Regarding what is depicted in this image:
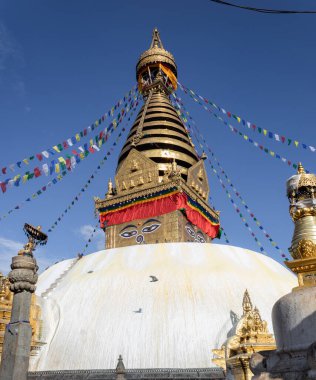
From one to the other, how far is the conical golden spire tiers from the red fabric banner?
2.08 m

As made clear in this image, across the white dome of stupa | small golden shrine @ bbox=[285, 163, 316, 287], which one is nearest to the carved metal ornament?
small golden shrine @ bbox=[285, 163, 316, 287]

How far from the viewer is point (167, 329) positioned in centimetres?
969

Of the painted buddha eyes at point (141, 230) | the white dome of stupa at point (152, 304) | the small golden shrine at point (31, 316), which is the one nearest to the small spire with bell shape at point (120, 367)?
the white dome of stupa at point (152, 304)

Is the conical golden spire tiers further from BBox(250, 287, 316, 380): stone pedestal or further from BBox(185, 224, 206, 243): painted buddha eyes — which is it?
BBox(250, 287, 316, 380): stone pedestal

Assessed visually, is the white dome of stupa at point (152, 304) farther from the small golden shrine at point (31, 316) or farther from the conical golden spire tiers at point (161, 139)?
the conical golden spire tiers at point (161, 139)

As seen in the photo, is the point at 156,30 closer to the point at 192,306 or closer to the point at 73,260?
the point at 73,260

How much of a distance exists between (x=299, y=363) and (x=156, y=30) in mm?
30596

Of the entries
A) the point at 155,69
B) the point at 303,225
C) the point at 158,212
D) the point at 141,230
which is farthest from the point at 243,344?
the point at 155,69

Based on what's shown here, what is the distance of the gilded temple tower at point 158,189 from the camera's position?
65.8ft

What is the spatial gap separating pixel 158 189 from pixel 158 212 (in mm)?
1226

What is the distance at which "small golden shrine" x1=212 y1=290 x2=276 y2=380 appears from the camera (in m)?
8.05

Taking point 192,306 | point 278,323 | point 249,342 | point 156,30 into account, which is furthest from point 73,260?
point 156,30

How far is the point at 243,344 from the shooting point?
27.0 ft

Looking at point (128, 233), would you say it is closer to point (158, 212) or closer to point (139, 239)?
point (139, 239)
